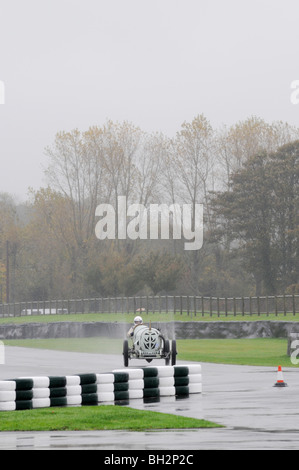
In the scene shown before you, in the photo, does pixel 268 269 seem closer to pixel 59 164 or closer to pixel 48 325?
pixel 48 325

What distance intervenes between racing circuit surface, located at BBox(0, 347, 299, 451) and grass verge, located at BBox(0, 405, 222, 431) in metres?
0.49

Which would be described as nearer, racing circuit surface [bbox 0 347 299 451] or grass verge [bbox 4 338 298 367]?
racing circuit surface [bbox 0 347 299 451]

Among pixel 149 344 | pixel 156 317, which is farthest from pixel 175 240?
pixel 149 344

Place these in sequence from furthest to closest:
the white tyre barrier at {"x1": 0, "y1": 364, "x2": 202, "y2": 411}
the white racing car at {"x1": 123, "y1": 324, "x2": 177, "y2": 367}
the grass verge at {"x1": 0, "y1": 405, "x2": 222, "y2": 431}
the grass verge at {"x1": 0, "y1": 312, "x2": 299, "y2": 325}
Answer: the grass verge at {"x1": 0, "y1": 312, "x2": 299, "y2": 325} → the white racing car at {"x1": 123, "y1": 324, "x2": 177, "y2": 367} → the white tyre barrier at {"x1": 0, "y1": 364, "x2": 202, "y2": 411} → the grass verge at {"x1": 0, "y1": 405, "x2": 222, "y2": 431}

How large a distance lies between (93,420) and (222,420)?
1.99 m

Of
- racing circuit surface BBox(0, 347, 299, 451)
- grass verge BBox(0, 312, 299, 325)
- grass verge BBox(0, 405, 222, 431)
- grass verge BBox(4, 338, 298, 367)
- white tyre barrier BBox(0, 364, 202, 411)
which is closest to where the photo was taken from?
racing circuit surface BBox(0, 347, 299, 451)

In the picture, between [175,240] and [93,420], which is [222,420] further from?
[175,240]

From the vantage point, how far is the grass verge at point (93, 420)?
1563 cm

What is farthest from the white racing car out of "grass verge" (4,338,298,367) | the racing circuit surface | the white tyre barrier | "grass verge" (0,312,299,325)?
"grass verge" (0,312,299,325)

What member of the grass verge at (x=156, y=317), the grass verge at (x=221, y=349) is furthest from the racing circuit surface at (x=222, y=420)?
the grass verge at (x=156, y=317)

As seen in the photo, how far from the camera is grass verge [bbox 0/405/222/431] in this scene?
51.3 ft

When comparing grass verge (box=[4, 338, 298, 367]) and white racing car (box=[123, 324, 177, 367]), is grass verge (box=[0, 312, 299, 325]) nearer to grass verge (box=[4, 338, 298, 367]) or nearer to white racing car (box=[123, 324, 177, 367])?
grass verge (box=[4, 338, 298, 367])

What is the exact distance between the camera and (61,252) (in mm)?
102938
